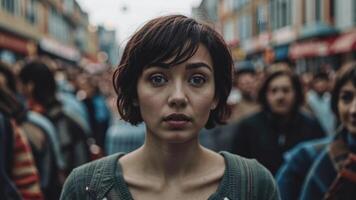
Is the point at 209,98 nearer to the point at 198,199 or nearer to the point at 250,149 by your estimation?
the point at 198,199

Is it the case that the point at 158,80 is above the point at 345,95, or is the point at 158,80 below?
above

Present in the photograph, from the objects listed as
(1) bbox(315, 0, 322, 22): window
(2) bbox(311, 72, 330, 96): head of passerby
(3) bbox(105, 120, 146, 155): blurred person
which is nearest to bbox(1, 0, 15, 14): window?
(1) bbox(315, 0, 322, 22): window

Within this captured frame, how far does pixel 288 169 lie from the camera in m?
3.68

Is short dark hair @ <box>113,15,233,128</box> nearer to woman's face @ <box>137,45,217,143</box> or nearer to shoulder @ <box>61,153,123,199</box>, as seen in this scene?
woman's face @ <box>137,45,217,143</box>

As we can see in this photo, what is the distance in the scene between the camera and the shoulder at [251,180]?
1959mm

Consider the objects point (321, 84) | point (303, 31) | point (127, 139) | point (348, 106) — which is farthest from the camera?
point (303, 31)

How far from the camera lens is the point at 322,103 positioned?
823 cm

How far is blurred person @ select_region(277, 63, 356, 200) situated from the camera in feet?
10.1

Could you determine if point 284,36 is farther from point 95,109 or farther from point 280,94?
point 280,94

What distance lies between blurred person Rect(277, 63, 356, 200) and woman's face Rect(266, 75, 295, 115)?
65.0 inches

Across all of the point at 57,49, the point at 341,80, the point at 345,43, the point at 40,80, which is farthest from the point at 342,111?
the point at 57,49

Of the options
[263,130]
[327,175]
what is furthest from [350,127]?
[263,130]

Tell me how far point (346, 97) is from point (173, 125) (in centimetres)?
194

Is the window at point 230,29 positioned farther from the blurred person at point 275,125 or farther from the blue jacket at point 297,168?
the blue jacket at point 297,168
